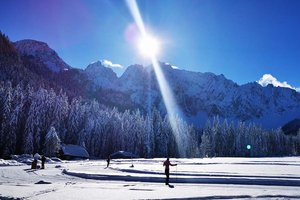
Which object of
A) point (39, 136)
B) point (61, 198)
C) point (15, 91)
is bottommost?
point (61, 198)

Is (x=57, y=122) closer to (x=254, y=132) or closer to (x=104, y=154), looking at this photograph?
(x=104, y=154)

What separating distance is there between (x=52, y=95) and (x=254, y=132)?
309 feet

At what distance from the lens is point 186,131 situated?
439 ft

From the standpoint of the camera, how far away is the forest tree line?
88312 mm

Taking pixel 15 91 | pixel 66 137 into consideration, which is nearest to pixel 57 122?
pixel 66 137

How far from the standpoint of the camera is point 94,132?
113 meters

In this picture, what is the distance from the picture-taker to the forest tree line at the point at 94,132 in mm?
88312

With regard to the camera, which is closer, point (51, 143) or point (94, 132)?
point (51, 143)

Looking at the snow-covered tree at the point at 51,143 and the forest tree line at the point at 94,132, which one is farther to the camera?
the forest tree line at the point at 94,132

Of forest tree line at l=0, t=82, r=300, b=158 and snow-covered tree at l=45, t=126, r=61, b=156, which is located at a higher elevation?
forest tree line at l=0, t=82, r=300, b=158

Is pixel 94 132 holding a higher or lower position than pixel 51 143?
higher

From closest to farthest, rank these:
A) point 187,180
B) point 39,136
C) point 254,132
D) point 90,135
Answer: point 187,180 < point 39,136 < point 90,135 < point 254,132

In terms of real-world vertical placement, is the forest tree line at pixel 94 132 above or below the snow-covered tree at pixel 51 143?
above

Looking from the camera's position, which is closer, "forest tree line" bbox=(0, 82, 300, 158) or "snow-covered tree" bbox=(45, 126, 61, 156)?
"snow-covered tree" bbox=(45, 126, 61, 156)
